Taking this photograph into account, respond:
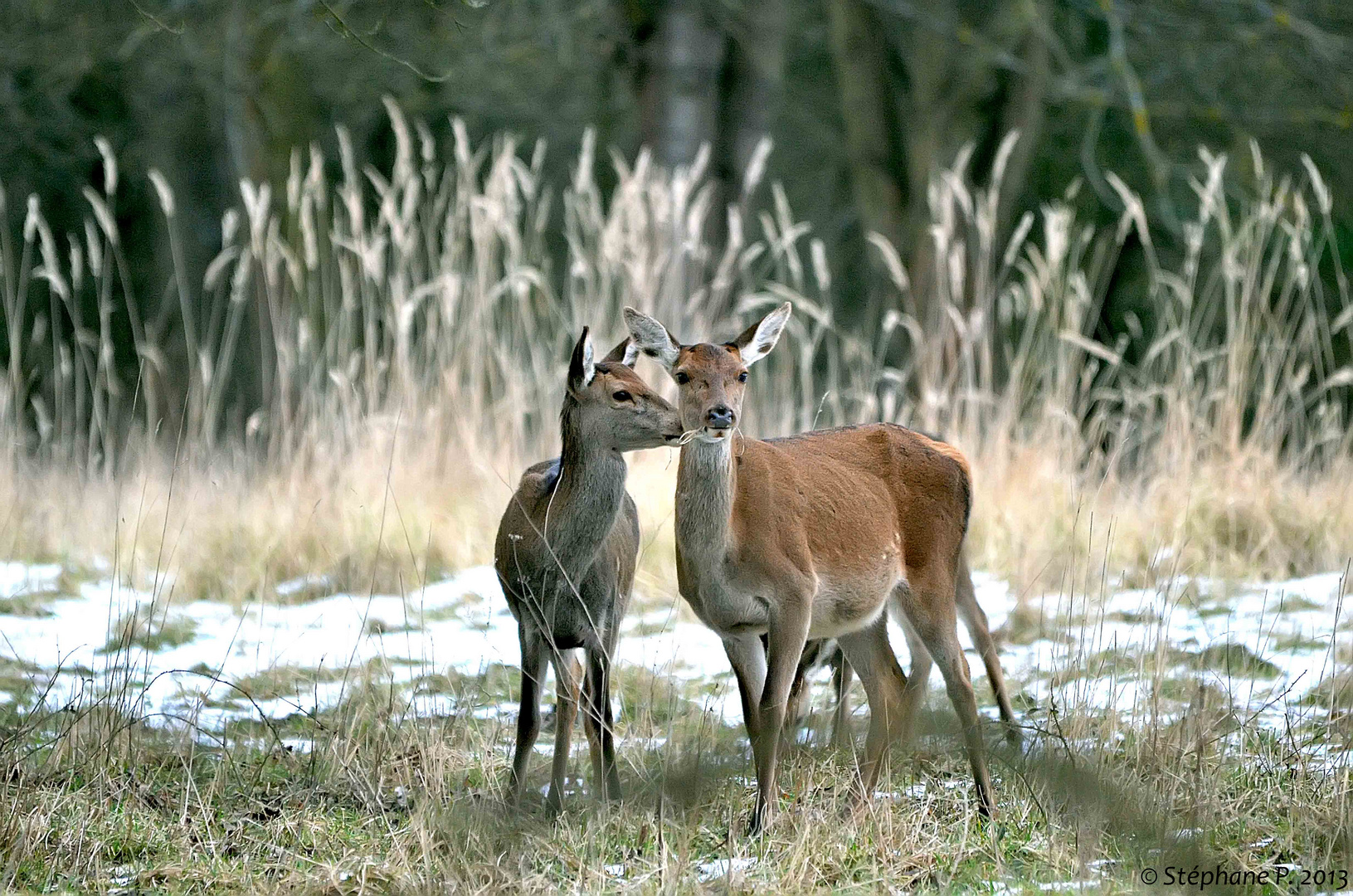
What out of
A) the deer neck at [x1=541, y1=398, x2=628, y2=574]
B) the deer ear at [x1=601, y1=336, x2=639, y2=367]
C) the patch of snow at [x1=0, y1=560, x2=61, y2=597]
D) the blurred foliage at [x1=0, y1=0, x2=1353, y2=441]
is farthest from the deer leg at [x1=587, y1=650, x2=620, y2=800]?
the blurred foliage at [x1=0, y1=0, x2=1353, y2=441]

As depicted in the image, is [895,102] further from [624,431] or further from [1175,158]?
[624,431]

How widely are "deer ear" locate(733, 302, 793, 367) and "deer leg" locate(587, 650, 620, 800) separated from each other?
99 cm

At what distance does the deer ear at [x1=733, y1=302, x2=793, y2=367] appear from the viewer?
4.86m

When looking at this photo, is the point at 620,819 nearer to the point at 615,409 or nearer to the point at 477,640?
the point at 615,409

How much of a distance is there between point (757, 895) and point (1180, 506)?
173 inches

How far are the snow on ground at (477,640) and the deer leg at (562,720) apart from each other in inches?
20.7

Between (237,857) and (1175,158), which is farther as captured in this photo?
(1175,158)

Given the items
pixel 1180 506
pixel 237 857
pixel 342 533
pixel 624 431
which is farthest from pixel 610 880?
pixel 1180 506

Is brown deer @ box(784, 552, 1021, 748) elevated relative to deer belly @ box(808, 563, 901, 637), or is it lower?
lower

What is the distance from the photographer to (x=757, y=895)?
388 cm

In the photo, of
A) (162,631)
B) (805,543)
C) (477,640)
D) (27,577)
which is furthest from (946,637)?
(27,577)

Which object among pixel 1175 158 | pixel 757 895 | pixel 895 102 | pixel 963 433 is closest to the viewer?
pixel 757 895

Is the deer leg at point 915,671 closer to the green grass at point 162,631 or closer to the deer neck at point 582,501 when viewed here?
the deer neck at point 582,501

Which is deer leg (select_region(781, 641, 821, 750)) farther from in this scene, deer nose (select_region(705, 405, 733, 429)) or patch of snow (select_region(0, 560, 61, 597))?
patch of snow (select_region(0, 560, 61, 597))
